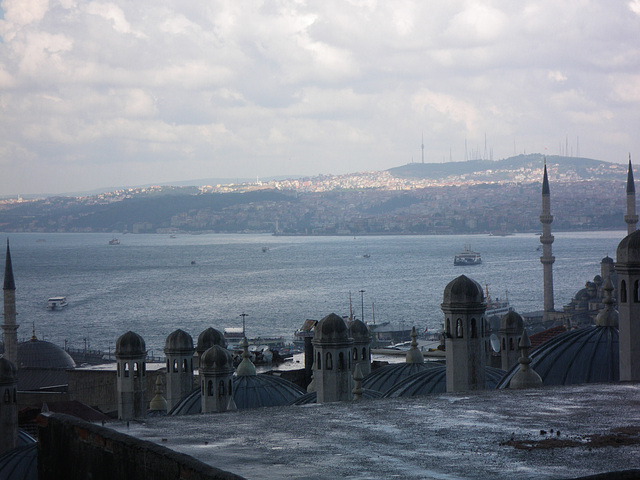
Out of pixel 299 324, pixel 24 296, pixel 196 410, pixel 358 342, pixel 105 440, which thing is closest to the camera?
pixel 105 440

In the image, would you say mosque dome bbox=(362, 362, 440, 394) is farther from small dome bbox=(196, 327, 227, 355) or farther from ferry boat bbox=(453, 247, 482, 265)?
ferry boat bbox=(453, 247, 482, 265)

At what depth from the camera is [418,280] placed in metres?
103

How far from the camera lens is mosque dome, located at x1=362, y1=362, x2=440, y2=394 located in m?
14.9

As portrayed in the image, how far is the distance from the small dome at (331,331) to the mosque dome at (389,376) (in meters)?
1.23

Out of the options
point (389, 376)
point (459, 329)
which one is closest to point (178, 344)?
point (389, 376)

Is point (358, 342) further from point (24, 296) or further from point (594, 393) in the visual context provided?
point (24, 296)

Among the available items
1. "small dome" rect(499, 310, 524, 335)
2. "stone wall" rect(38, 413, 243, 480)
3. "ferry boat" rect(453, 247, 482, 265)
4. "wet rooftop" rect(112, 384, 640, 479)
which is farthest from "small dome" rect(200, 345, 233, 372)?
"ferry boat" rect(453, 247, 482, 265)

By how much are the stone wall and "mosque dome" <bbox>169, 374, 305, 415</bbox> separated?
8173 mm

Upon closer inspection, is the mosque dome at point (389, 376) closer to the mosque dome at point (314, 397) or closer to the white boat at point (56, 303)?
the mosque dome at point (314, 397)

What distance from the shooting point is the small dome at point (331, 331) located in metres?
13.8

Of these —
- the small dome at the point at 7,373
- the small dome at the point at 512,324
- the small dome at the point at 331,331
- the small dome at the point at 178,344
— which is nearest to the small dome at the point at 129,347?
the small dome at the point at 178,344

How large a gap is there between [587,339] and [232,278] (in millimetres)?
97367

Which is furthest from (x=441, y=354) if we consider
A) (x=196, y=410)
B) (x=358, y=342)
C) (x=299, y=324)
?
(x=299, y=324)

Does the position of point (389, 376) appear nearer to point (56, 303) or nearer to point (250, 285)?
point (56, 303)
